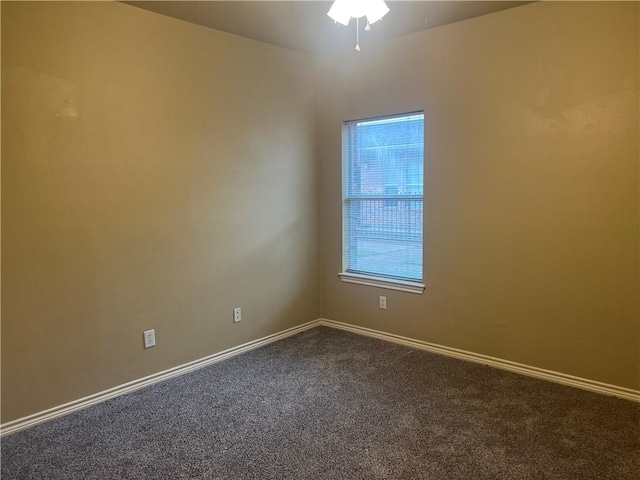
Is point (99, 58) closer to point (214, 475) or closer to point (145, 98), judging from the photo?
point (145, 98)

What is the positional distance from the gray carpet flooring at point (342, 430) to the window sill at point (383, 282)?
2.15ft

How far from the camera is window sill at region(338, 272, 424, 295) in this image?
11.9 feet

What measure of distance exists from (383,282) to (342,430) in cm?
163

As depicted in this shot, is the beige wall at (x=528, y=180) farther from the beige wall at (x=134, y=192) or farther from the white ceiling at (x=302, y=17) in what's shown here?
the beige wall at (x=134, y=192)

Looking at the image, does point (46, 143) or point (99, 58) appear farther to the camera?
point (99, 58)

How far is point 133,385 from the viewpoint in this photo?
296 cm

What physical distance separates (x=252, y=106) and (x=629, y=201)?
8.83ft

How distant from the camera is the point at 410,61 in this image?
3477mm

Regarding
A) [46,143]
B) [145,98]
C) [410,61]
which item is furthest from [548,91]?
[46,143]

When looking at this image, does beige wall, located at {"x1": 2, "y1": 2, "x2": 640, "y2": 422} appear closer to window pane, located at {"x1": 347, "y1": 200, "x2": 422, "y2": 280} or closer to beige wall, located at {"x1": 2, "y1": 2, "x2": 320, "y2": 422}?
beige wall, located at {"x1": 2, "y1": 2, "x2": 320, "y2": 422}

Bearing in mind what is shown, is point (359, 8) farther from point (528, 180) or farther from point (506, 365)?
point (506, 365)

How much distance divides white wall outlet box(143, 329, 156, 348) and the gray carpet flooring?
0.96 feet

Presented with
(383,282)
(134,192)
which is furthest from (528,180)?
(134,192)

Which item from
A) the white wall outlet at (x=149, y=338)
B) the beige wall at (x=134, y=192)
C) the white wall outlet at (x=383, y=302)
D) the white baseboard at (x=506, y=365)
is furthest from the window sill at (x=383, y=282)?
the white wall outlet at (x=149, y=338)
